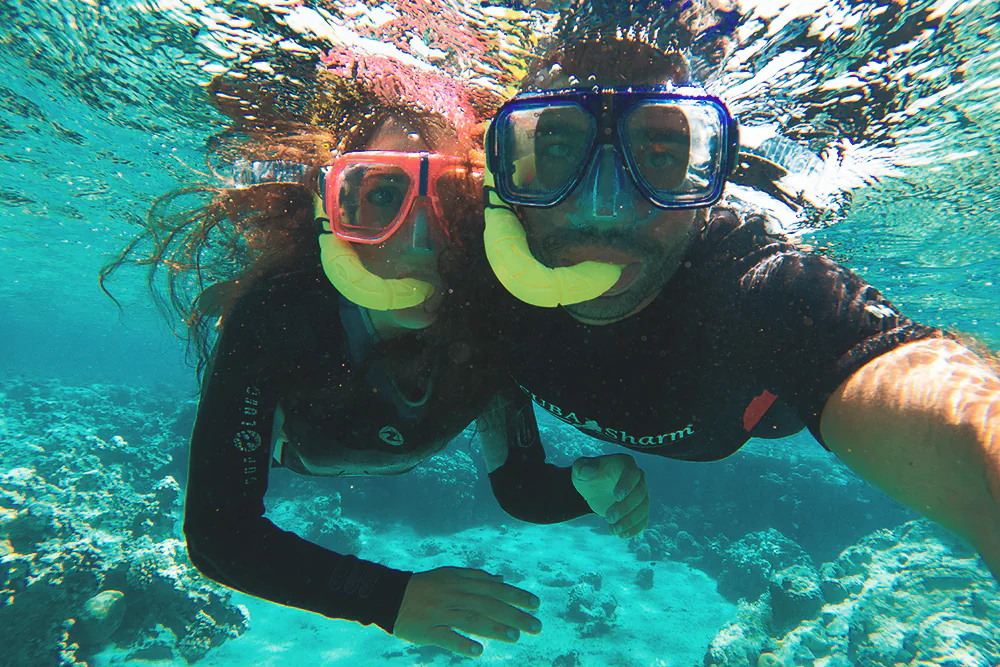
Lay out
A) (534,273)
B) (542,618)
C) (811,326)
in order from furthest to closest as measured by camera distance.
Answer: (542,618), (534,273), (811,326)

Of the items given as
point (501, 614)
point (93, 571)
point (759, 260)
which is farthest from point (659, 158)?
point (93, 571)

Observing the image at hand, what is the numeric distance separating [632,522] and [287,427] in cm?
222

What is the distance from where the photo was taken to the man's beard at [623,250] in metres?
2.43

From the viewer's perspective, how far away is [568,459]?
19828mm

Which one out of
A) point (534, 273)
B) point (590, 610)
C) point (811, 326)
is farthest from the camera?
point (590, 610)

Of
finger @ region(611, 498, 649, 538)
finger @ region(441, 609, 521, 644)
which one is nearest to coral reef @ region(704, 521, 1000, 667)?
finger @ region(611, 498, 649, 538)

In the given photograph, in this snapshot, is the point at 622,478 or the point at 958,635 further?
the point at 958,635

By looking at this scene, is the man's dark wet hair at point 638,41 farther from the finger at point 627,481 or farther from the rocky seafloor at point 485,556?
the rocky seafloor at point 485,556

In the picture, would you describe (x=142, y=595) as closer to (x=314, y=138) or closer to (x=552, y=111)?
(x=314, y=138)

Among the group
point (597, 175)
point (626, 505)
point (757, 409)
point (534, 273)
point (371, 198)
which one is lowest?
point (626, 505)

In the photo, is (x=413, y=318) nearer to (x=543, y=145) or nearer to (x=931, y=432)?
(x=543, y=145)

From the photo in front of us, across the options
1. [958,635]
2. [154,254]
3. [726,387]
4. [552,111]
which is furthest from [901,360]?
[958,635]

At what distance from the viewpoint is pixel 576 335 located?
273 centimetres

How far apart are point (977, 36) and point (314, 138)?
680 cm
